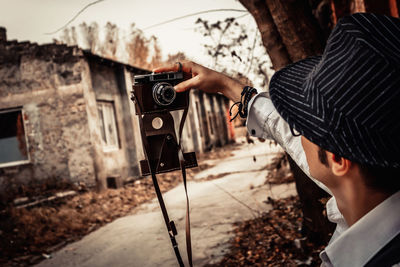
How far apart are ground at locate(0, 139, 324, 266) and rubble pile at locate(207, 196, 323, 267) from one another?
10 millimetres

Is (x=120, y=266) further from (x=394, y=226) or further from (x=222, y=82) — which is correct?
(x=394, y=226)

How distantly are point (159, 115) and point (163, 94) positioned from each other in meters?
0.16

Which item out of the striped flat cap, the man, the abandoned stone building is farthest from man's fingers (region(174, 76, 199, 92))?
the abandoned stone building

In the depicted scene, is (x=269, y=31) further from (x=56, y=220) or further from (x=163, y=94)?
(x=56, y=220)

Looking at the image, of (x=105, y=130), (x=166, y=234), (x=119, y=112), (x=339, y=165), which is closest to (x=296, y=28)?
(x=339, y=165)

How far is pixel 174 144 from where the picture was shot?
1.69 meters

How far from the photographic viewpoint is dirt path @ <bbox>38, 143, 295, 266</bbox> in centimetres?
371

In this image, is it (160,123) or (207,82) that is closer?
(207,82)

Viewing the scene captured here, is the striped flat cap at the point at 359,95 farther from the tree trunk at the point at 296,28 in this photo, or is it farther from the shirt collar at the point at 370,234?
the tree trunk at the point at 296,28

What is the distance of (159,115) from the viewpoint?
1.61 m

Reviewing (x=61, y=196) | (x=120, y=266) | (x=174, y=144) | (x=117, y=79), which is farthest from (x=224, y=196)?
(x=117, y=79)

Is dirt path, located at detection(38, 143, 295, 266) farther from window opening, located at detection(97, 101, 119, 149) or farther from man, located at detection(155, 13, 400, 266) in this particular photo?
window opening, located at detection(97, 101, 119, 149)

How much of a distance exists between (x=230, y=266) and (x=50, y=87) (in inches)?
300

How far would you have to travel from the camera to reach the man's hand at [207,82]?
1.36 meters
